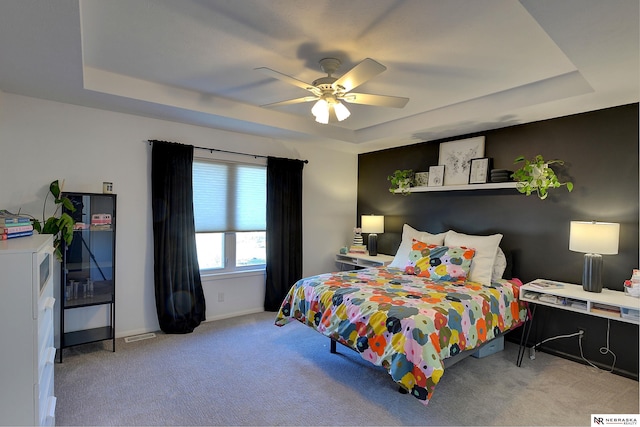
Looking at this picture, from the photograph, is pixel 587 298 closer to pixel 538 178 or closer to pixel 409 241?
pixel 538 178

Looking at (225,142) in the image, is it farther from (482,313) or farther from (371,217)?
(482,313)

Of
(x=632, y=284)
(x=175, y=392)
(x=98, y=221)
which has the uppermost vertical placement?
(x=98, y=221)

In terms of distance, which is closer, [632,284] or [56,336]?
[632,284]

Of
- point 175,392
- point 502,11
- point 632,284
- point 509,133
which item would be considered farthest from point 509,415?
point 509,133

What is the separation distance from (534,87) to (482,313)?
79.0 inches

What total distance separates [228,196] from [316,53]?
88.1 inches

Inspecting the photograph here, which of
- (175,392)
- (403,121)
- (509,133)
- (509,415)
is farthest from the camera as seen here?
(403,121)

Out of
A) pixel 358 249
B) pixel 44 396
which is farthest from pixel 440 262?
pixel 44 396

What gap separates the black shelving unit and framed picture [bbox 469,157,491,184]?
12.4 feet

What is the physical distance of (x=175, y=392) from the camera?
2367 mm

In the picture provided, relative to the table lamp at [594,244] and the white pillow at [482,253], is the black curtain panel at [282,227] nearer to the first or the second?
the white pillow at [482,253]

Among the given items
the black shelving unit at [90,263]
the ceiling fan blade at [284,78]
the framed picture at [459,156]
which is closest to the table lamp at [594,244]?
the framed picture at [459,156]

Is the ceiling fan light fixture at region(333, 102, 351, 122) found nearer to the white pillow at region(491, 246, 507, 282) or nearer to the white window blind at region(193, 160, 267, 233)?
the white window blind at region(193, 160, 267, 233)

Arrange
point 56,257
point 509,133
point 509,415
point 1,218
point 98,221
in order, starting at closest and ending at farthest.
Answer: point 1,218
point 509,415
point 56,257
point 98,221
point 509,133
